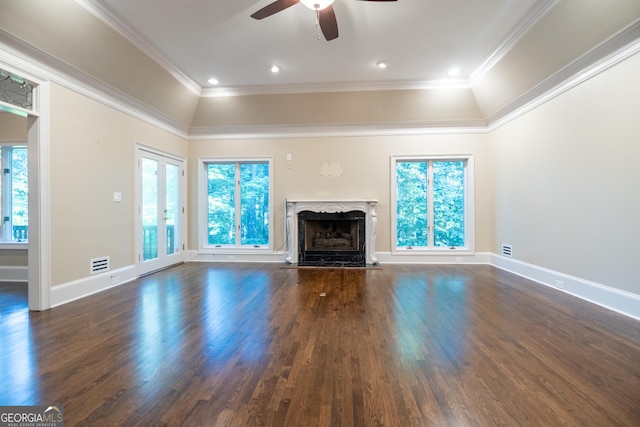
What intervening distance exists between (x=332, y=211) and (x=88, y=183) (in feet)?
12.5

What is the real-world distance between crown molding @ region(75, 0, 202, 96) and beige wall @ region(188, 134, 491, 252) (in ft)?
4.90

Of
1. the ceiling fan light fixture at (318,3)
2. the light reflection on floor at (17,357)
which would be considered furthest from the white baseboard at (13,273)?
the ceiling fan light fixture at (318,3)

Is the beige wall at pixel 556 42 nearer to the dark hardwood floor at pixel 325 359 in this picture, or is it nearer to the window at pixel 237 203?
the dark hardwood floor at pixel 325 359

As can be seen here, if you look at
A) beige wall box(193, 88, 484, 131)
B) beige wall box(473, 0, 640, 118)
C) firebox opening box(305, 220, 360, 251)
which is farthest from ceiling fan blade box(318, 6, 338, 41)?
firebox opening box(305, 220, 360, 251)

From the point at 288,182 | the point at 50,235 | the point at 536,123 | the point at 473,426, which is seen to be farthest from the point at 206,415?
the point at 536,123

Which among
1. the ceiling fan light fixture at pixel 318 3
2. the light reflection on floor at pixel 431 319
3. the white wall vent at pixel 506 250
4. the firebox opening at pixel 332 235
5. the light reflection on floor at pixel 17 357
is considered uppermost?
the ceiling fan light fixture at pixel 318 3

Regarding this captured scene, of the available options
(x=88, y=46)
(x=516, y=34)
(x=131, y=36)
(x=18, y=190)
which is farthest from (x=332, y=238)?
(x=18, y=190)

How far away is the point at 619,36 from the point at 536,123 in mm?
1442

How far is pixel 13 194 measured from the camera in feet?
14.5

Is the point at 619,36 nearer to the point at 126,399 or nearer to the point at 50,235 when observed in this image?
the point at 126,399

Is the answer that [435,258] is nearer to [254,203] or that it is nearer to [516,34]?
[516,34]

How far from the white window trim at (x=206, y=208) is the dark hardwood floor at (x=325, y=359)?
7.55 ft

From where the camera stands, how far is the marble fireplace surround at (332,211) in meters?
5.38

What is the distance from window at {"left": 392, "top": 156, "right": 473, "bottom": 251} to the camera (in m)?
5.56
